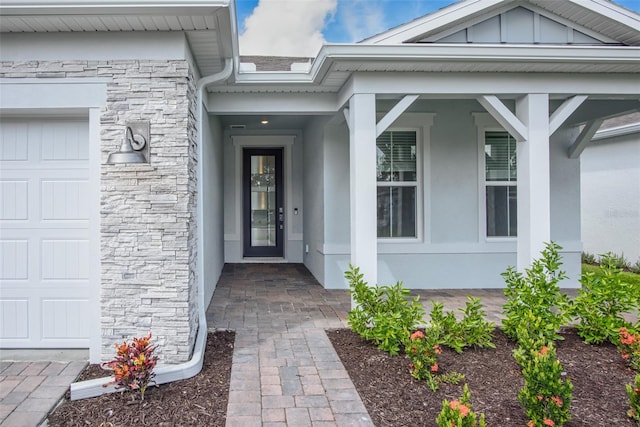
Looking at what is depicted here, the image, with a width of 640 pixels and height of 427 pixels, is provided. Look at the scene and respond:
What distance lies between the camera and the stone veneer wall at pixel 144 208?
10.6 feet

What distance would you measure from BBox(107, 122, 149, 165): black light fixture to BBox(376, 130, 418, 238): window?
3.71m

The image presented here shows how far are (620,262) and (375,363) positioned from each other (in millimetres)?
8126

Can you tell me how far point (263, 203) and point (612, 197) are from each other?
769 centimetres

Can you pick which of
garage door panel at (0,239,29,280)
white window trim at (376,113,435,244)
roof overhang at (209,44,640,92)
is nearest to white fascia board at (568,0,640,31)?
roof overhang at (209,44,640,92)

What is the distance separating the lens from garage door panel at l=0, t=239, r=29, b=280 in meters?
3.53

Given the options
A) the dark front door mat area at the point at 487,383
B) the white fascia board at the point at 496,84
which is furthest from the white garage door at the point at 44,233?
the white fascia board at the point at 496,84

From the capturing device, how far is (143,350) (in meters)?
2.76

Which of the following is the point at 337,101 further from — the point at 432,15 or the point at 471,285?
the point at 471,285

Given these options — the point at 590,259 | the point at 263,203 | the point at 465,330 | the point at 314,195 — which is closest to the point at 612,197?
the point at 590,259

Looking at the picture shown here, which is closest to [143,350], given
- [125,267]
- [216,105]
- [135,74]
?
[125,267]

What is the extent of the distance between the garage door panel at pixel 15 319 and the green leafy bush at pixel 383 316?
2770 mm

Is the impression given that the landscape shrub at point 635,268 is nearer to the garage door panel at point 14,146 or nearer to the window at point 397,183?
the window at point 397,183

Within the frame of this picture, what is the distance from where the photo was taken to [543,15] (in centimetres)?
497

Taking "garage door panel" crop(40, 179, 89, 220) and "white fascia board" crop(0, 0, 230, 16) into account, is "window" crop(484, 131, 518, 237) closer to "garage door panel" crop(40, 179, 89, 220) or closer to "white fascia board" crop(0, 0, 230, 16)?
"white fascia board" crop(0, 0, 230, 16)
